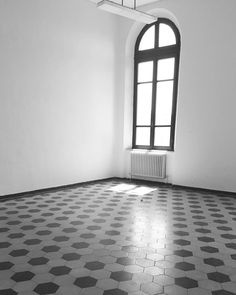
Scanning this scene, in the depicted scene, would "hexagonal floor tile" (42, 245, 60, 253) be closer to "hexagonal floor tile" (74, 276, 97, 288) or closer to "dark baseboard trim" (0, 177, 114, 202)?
"hexagonal floor tile" (74, 276, 97, 288)

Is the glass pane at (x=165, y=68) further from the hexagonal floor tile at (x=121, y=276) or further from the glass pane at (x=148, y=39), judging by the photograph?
the hexagonal floor tile at (x=121, y=276)

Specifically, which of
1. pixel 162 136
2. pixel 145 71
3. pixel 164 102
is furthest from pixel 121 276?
pixel 145 71

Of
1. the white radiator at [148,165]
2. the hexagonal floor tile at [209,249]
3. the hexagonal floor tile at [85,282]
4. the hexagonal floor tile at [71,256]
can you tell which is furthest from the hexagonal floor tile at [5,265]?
the white radiator at [148,165]

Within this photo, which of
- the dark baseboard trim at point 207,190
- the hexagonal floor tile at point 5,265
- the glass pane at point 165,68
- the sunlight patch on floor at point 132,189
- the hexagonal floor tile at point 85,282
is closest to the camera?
the hexagonal floor tile at point 85,282

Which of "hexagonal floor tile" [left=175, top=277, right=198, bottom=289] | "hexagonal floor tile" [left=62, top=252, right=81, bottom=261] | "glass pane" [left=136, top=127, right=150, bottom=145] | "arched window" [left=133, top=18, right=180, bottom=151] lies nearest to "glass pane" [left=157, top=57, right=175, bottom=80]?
"arched window" [left=133, top=18, right=180, bottom=151]

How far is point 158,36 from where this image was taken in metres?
7.31

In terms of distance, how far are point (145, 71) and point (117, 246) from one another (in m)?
5.27

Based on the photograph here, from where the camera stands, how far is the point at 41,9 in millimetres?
5844

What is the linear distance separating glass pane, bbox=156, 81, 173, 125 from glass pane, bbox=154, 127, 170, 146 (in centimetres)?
15

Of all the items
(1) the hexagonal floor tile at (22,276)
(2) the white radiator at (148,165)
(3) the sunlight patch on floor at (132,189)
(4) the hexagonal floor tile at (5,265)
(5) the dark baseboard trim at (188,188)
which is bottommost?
(3) the sunlight patch on floor at (132,189)

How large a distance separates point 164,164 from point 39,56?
3.68 meters

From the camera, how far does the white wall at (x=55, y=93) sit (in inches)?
215

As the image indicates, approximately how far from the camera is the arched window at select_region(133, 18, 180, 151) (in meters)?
7.12

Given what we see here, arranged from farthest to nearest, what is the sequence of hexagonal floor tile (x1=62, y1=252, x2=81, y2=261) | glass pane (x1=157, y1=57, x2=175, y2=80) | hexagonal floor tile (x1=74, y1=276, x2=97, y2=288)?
glass pane (x1=157, y1=57, x2=175, y2=80)
hexagonal floor tile (x1=62, y1=252, x2=81, y2=261)
hexagonal floor tile (x1=74, y1=276, x2=97, y2=288)
